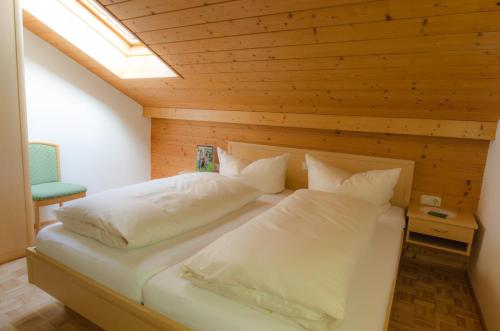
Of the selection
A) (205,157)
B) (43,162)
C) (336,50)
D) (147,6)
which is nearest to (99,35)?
(147,6)

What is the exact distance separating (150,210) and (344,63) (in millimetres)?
1546

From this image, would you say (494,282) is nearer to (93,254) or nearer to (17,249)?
(93,254)

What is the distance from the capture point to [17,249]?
2.29 metres

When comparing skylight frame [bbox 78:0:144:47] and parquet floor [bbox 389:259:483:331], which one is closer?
parquet floor [bbox 389:259:483:331]

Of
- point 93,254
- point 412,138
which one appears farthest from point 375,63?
point 93,254

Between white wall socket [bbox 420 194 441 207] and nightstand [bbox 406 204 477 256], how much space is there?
0.18 meters

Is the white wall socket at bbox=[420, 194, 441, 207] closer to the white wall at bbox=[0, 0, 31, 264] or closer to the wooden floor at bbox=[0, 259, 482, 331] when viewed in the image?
the wooden floor at bbox=[0, 259, 482, 331]

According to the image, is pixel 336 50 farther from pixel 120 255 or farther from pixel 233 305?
pixel 120 255

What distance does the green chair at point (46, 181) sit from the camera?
2.49 metres

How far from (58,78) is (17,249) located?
5.33 ft

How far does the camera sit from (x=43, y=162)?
9.04 ft

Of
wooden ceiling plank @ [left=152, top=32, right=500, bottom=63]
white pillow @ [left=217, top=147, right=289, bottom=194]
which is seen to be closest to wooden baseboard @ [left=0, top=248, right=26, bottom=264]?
white pillow @ [left=217, top=147, right=289, bottom=194]

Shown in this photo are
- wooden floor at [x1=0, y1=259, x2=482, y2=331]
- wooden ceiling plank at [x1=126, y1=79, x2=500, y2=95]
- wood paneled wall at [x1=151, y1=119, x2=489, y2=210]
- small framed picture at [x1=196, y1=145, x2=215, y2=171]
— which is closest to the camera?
wooden floor at [x1=0, y1=259, x2=482, y2=331]

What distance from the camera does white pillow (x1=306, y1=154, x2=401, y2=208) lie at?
7.45 feet
